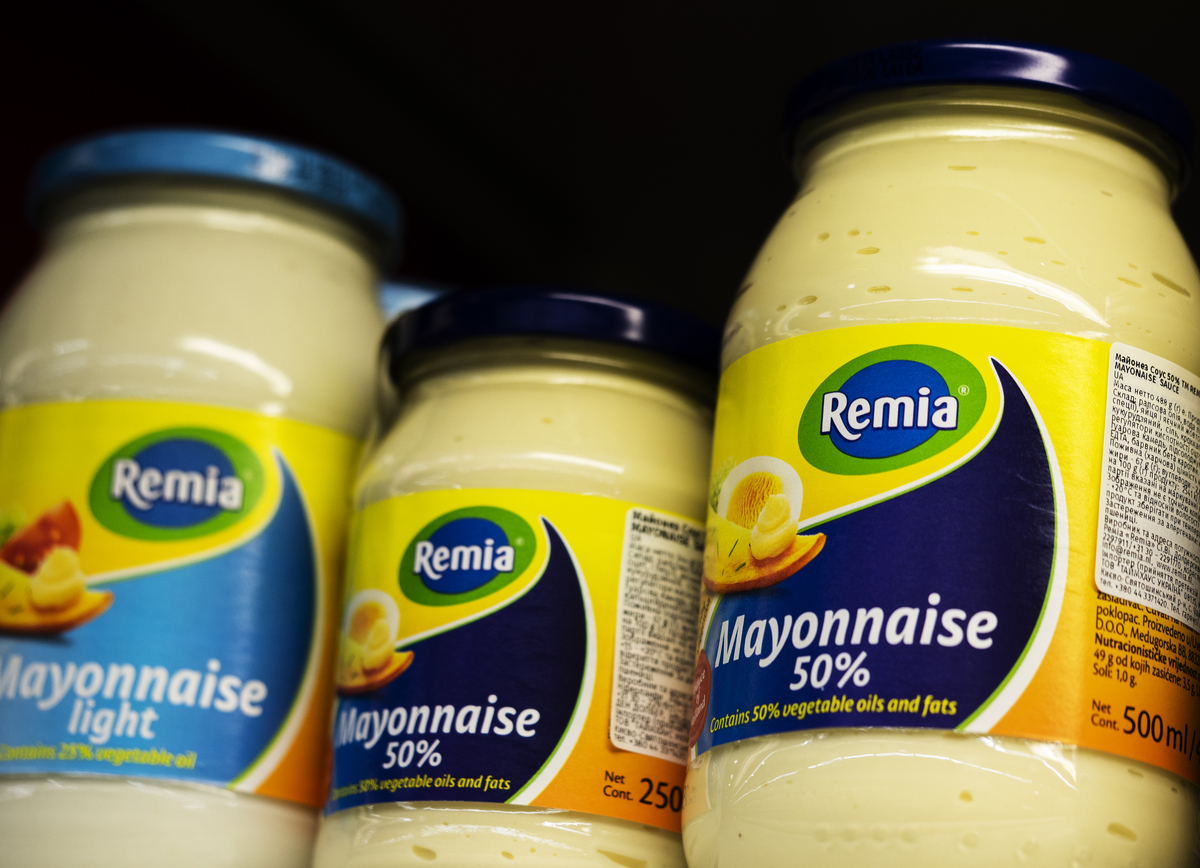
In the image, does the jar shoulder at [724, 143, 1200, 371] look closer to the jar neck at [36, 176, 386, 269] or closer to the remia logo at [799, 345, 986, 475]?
the remia logo at [799, 345, 986, 475]

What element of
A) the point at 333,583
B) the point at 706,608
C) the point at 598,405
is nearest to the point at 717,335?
the point at 598,405

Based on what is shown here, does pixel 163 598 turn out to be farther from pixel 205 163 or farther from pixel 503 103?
pixel 503 103

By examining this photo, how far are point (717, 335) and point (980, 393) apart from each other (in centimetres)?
29

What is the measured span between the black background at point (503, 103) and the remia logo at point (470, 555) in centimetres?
72

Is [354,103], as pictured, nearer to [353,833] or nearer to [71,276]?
[71,276]

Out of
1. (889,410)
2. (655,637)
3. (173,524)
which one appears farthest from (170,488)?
(889,410)

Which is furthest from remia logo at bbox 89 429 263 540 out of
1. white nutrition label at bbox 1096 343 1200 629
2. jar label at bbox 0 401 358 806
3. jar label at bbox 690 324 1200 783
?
white nutrition label at bbox 1096 343 1200 629

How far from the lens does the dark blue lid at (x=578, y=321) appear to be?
3.05 ft

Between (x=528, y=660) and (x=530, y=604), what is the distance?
3 cm

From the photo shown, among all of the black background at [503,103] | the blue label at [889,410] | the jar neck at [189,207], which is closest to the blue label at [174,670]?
the jar neck at [189,207]

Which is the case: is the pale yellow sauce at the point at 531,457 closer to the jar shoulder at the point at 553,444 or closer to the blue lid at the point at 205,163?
the jar shoulder at the point at 553,444

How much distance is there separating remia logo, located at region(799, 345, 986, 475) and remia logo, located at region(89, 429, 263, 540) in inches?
18.0

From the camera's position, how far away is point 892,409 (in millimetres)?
719

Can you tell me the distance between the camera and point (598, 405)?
0.92 m
